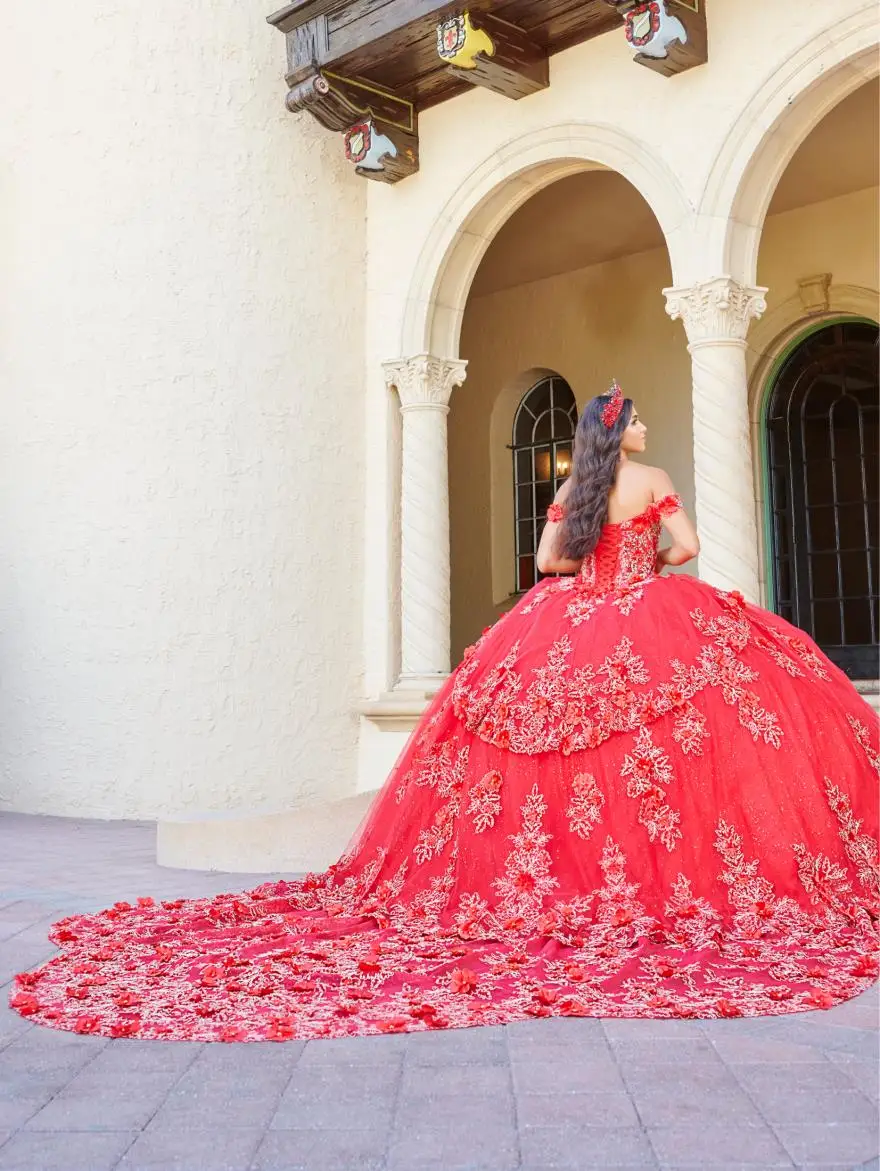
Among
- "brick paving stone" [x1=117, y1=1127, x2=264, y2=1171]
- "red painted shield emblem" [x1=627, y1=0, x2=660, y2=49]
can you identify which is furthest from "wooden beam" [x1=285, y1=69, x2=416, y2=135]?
"brick paving stone" [x1=117, y1=1127, x2=264, y2=1171]

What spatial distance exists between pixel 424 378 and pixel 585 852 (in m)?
5.42

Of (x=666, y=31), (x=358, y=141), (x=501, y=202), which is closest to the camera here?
(x=666, y=31)

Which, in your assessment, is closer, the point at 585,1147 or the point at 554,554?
the point at 585,1147

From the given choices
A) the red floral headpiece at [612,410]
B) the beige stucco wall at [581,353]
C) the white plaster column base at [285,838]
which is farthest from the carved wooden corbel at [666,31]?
the white plaster column base at [285,838]

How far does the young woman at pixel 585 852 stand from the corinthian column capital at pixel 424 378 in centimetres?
431

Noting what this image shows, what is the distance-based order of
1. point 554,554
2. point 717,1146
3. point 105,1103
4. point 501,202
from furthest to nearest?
point 501,202, point 554,554, point 105,1103, point 717,1146

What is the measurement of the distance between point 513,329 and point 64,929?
8933mm

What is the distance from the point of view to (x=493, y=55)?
7203 mm

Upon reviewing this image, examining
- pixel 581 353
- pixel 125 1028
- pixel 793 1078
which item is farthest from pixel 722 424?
pixel 125 1028

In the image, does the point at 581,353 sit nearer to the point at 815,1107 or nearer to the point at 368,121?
the point at 368,121

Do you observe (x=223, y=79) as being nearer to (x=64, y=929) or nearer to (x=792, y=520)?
(x=792, y=520)

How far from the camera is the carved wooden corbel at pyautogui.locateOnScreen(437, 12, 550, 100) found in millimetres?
7074

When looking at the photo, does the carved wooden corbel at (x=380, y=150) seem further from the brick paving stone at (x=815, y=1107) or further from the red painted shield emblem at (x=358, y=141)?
the brick paving stone at (x=815, y=1107)

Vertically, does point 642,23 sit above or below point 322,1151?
above
